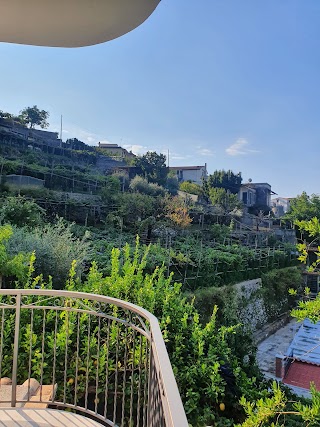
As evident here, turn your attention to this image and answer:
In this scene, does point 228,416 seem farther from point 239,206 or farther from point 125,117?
point 125,117

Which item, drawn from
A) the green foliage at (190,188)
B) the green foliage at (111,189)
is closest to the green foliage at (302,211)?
the green foliage at (190,188)

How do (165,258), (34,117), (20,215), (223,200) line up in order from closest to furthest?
1. (20,215)
2. (165,258)
3. (34,117)
4. (223,200)

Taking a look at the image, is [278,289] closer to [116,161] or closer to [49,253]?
[49,253]

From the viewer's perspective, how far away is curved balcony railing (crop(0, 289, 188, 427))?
59.1 inches

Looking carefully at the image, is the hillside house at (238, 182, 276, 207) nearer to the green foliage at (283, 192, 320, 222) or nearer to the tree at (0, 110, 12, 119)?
the green foliage at (283, 192, 320, 222)

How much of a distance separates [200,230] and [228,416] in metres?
9.87

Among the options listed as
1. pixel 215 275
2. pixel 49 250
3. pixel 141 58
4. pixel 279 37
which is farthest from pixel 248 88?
pixel 49 250

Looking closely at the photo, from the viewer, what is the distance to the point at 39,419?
142 centimetres

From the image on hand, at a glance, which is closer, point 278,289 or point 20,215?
point 20,215

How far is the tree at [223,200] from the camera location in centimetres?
1549

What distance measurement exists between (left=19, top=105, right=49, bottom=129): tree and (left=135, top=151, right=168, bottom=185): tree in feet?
16.6

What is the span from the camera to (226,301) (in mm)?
7383

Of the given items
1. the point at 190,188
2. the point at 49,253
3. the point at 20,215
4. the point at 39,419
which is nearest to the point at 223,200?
the point at 190,188

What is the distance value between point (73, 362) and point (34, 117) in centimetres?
1560
